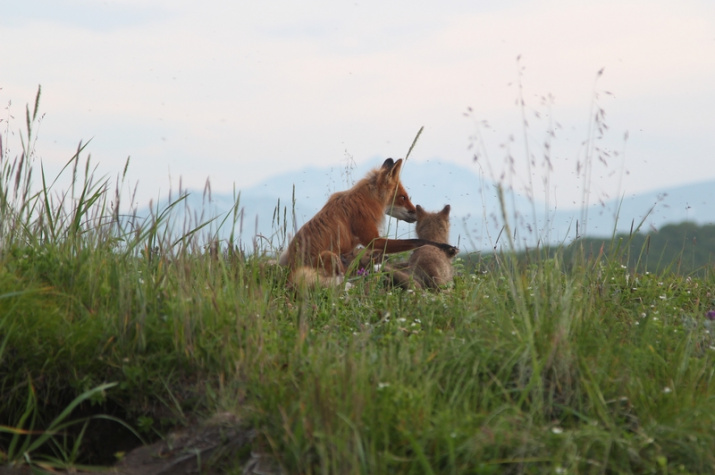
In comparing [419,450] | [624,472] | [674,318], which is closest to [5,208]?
[419,450]

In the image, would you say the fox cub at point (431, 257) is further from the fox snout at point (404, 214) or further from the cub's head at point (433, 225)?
the fox snout at point (404, 214)

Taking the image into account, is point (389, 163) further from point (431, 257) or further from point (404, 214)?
point (431, 257)

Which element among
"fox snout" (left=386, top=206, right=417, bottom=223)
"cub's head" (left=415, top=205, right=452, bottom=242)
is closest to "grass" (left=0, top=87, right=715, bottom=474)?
"cub's head" (left=415, top=205, right=452, bottom=242)

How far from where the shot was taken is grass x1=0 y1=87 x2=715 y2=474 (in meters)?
3.27

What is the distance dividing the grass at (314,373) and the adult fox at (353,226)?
2.01 metres

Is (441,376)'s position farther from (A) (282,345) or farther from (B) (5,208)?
(B) (5,208)

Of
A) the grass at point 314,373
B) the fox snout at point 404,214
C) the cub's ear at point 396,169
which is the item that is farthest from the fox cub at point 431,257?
the grass at point 314,373

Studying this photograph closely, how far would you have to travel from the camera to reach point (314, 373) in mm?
3695

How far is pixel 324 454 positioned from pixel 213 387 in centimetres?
110

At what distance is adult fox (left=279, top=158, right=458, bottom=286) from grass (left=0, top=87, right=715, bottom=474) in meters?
2.01

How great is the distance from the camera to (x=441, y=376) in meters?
3.90

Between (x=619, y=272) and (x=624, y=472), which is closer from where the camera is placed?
(x=624, y=472)

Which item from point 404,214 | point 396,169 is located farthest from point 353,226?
point 404,214

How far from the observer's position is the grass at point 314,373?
327cm
